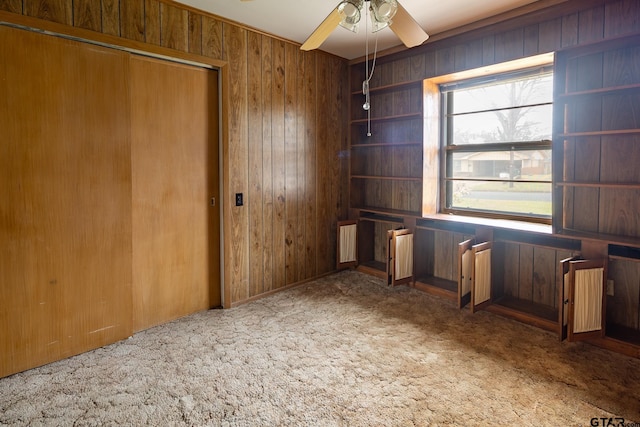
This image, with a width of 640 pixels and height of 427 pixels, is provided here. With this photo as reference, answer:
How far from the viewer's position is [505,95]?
336 centimetres

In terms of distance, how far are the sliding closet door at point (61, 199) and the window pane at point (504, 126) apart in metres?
2.96

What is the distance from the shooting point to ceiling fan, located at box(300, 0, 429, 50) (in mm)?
1998

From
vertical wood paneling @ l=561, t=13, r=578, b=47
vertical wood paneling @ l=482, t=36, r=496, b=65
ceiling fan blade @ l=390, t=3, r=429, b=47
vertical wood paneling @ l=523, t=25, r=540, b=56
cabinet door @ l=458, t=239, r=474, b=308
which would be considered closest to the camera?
ceiling fan blade @ l=390, t=3, r=429, b=47

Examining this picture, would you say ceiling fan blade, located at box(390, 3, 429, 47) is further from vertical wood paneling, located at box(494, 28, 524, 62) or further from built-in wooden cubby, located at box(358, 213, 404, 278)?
built-in wooden cubby, located at box(358, 213, 404, 278)

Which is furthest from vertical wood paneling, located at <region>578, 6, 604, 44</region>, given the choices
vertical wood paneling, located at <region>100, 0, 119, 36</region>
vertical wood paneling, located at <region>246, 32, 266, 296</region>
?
vertical wood paneling, located at <region>100, 0, 119, 36</region>

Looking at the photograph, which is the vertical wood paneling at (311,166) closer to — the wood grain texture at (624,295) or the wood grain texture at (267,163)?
the wood grain texture at (267,163)

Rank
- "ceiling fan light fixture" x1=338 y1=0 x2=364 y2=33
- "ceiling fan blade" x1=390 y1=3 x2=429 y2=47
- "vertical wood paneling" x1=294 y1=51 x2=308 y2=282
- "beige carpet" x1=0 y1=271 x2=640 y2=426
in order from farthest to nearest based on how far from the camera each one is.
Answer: "vertical wood paneling" x1=294 y1=51 x2=308 y2=282
"ceiling fan blade" x1=390 y1=3 x2=429 y2=47
"ceiling fan light fixture" x1=338 y1=0 x2=364 y2=33
"beige carpet" x1=0 y1=271 x2=640 y2=426

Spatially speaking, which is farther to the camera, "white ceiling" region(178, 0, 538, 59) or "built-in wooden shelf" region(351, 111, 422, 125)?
"built-in wooden shelf" region(351, 111, 422, 125)

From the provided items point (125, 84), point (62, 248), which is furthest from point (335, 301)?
point (125, 84)

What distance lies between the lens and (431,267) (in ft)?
12.9

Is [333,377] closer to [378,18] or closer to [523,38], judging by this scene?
[378,18]

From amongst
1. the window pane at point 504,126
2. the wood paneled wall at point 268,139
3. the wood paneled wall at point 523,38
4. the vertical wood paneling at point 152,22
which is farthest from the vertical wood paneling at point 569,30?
the vertical wood paneling at point 152,22

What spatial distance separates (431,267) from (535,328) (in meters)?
1.22

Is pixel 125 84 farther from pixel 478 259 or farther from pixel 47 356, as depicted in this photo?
pixel 478 259
